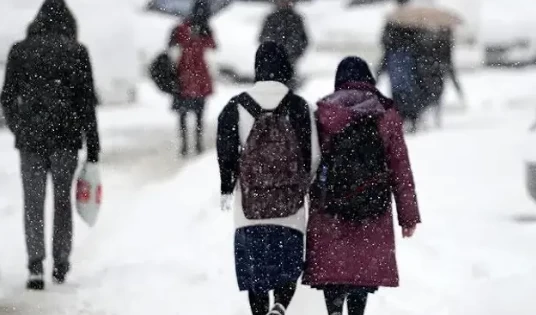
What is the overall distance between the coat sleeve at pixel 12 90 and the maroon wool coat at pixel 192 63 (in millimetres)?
4472

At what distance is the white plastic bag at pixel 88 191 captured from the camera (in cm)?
638

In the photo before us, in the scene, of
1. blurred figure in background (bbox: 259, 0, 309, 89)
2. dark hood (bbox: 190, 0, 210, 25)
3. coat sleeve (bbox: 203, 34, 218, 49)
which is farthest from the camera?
coat sleeve (bbox: 203, 34, 218, 49)

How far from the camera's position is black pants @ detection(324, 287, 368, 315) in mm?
4793

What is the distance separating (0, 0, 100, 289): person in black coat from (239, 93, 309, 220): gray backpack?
5.95 feet

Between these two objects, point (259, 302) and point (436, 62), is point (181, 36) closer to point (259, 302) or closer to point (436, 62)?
point (436, 62)

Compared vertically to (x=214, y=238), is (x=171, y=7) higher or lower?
higher

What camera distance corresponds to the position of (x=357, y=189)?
460 centimetres

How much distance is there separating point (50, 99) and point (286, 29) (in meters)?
4.44

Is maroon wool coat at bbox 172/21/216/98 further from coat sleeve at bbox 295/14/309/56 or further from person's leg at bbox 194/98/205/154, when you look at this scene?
coat sleeve at bbox 295/14/309/56

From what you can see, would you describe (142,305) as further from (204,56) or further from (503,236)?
(204,56)

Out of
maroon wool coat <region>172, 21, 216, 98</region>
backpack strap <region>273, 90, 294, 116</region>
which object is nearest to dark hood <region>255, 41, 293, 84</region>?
backpack strap <region>273, 90, 294, 116</region>

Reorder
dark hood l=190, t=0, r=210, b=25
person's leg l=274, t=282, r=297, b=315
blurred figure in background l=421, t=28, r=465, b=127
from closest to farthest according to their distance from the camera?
1. person's leg l=274, t=282, r=297, b=315
2. dark hood l=190, t=0, r=210, b=25
3. blurred figure in background l=421, t=28, r=465, b=127

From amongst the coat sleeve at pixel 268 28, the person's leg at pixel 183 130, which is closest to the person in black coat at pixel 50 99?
the coat sleeve at pixel 268 28

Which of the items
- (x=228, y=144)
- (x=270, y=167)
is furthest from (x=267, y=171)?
(x=228, y=144)
